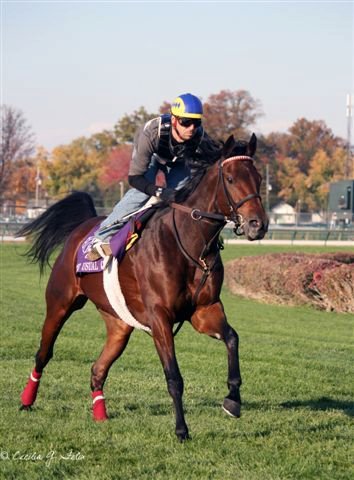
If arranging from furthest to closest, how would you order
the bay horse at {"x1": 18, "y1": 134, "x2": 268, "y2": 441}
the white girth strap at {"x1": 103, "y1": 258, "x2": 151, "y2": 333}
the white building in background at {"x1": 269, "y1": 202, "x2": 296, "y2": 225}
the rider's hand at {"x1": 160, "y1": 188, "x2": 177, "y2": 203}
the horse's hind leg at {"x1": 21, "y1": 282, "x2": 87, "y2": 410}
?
1. the white building in background at {"x1": 269, "y1": 202, "x2": 296, "y2": 225}
2. the horse's hind leg at {"x1": 21, "y1": 282, "x2": 87, "y2": 410}
3. the white girth strap at {"x1": 103, "y1": 258, "x2": 151, "y2": 333}
4. the rider's hand at {"x1": 160, "y1": 188, "x2": 177, "y2": 203}
5. the bay horse at {"x1": 18, "y1": 134, "x2": 268, "y2": 441}

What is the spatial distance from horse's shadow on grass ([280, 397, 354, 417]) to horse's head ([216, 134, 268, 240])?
246 cm

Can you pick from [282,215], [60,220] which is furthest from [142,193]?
[282,215]

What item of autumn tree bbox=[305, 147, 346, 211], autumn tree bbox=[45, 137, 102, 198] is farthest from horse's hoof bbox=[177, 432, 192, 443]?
autumn tree bbox=[45, 137, 102, 198]

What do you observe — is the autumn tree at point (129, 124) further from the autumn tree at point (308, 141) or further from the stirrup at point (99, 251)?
the stirrup at point (99, 251)

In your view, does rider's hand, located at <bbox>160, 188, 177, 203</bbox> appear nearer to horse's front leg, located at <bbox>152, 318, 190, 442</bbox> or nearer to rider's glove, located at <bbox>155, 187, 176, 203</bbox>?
rider's glove, located at <bbox>155, 187, 176, 203</bbox>

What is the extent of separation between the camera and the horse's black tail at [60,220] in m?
9.09

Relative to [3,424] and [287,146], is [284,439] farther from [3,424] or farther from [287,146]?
[287,146]

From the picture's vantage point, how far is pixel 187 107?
22.2 ft

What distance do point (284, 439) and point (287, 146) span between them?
90.1m

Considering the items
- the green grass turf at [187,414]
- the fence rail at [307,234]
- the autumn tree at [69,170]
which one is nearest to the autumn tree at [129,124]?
the autumn tree at [69,170]

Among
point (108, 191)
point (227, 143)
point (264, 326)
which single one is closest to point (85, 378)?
point (227, 143)

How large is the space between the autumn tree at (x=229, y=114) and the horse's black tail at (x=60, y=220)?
2642 inches

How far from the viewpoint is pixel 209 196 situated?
22.1ft

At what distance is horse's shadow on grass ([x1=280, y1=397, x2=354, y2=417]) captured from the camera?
320 inches
